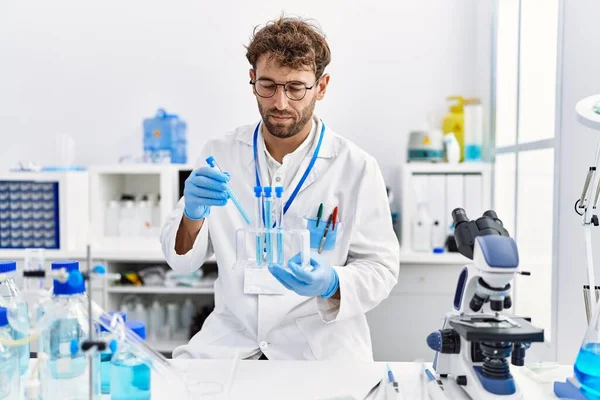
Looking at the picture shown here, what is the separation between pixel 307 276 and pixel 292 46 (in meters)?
0.68

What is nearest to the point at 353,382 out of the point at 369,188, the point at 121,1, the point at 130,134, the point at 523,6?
the point at 369,188

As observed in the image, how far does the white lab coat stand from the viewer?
1525mm

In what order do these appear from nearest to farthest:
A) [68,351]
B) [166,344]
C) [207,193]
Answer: [68,351] → [207,193] → [166,344]

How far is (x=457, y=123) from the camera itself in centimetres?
307

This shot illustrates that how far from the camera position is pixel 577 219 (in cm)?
181

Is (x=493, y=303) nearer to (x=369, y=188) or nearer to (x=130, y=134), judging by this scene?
(x=369, y=188)

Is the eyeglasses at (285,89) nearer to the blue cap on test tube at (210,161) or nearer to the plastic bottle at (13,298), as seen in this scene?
the blue cap on test tube at (210,161)

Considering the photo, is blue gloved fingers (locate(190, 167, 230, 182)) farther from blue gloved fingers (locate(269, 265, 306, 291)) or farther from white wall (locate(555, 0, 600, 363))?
white wall (locate(555, 0, 600, 363))

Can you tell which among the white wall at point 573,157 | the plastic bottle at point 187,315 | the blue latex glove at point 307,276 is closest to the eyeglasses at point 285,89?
the blue latex glove at point 307,276

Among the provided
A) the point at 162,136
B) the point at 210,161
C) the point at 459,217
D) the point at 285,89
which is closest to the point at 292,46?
the point at 285,89

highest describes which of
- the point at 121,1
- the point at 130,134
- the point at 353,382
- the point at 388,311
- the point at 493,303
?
the point at 121,1

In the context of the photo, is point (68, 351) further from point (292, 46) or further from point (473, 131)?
point (473, 131)

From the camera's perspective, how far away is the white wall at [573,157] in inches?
68.2

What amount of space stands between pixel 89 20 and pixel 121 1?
22cm
